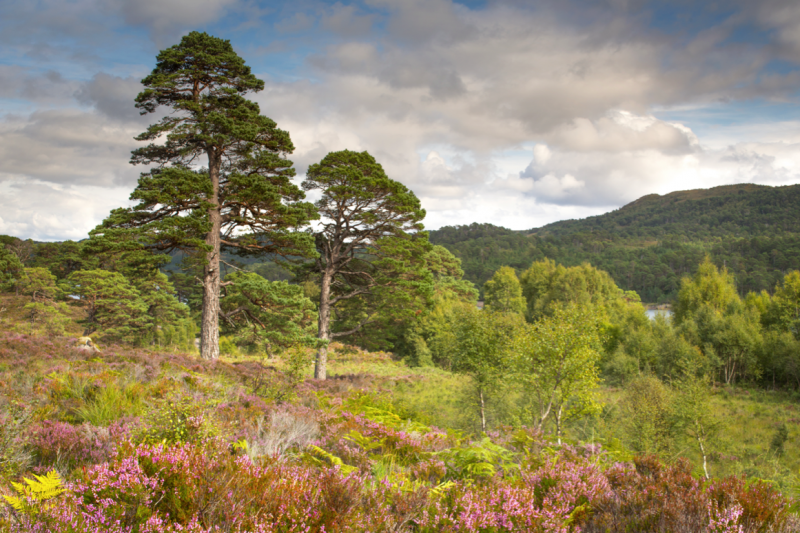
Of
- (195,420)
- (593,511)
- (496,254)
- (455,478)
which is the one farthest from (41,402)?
(496,254)

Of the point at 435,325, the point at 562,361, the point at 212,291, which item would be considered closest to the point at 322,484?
the point at 212,291

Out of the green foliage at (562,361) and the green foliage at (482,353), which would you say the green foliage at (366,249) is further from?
the green foliage at (562,361)

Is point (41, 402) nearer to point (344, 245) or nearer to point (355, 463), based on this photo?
point (355, 463)

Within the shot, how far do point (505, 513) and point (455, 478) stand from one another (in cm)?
103

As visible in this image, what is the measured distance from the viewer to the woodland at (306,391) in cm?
219

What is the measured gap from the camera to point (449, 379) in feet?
106

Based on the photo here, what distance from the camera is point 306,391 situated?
8.43 metres

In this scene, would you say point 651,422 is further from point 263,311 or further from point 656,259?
point 656,259

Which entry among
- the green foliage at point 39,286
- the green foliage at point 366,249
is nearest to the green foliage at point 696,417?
the green foliage at point 366,249

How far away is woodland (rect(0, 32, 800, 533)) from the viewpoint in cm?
219

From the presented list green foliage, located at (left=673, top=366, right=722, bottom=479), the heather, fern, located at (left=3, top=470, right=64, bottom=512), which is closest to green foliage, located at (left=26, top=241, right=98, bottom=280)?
the heather

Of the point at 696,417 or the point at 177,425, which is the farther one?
the point at 696,417

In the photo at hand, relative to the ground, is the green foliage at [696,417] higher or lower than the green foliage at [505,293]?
lower

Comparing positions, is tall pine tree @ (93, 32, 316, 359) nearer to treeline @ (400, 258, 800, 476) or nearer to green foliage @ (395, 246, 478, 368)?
treeline @ (400, 258, 800, 476)
